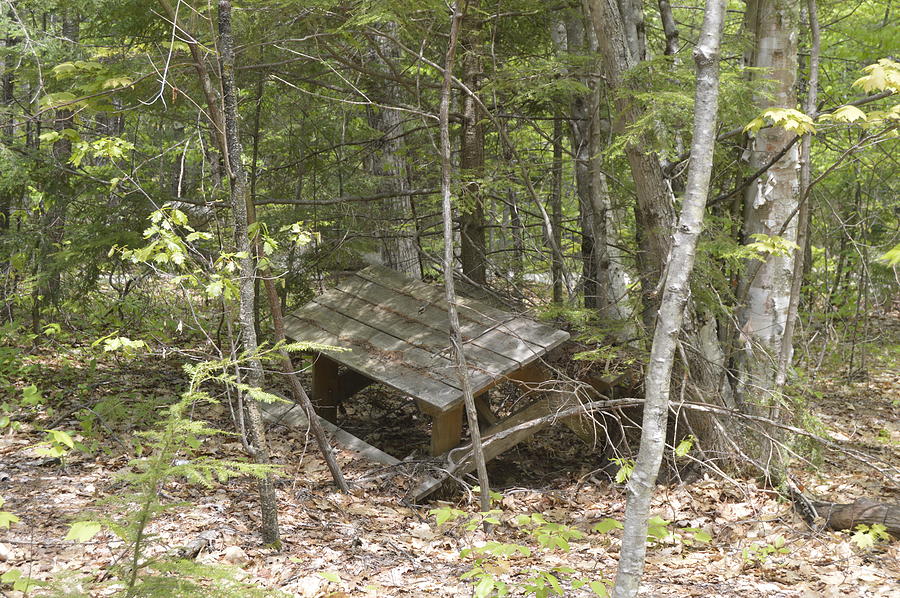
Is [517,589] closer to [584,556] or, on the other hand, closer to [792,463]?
[584,556]

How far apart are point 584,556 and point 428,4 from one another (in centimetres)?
415

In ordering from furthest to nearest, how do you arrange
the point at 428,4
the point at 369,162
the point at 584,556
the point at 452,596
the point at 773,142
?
the point at 369,162 < the point at 773,142 < the point at 428,4 < the point at 584,556 < the point at 452,596

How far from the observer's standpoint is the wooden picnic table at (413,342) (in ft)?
17.8

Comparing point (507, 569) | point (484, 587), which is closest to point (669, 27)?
point (507, 569)

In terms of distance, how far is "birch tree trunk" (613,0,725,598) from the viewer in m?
3.21

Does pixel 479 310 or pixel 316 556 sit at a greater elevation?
pixel 479 310

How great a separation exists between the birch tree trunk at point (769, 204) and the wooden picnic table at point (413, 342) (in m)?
1.68

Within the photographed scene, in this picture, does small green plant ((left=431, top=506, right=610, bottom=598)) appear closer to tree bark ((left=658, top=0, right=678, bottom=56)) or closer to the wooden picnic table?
the wooden picnic table

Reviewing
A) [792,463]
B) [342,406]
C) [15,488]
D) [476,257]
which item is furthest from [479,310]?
[15,488]

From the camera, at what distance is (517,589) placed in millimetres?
4031

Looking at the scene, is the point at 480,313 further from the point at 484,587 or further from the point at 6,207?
the point at 6,207

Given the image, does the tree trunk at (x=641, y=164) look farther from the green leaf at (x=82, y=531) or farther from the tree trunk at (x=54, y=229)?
Result: the tree trunk at (x=54, y=229)

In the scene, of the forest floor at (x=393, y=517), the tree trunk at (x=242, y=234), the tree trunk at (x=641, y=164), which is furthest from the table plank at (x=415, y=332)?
the tree trunk at (x=242, y=234)

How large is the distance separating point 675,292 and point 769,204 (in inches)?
129
